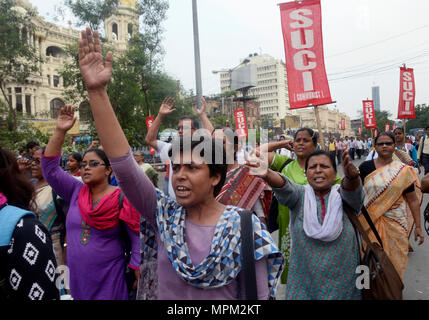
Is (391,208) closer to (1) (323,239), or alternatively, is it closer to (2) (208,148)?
(1) (323,239)

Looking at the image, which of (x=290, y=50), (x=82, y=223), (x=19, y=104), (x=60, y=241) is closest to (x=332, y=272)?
(x=82, y=223)

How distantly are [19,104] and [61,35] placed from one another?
36.0 ft

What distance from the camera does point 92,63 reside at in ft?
4.54

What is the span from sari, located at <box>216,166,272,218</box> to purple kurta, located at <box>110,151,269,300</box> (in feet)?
3.79

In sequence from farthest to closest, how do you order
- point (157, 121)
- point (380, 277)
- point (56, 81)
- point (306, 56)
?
point (56, 81) → point (306, 56) → point (157, 121) → point (380, 277)

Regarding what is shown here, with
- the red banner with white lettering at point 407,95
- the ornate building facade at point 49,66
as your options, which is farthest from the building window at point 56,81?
the red banner with white lettering at point 407,95

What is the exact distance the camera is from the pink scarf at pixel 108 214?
7.57 ft

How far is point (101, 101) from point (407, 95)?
404 inches

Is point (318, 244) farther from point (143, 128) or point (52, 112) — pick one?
point (52, 112)

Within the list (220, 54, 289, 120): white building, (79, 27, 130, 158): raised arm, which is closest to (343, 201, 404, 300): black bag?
(79, 27, 130, 158): raised arm

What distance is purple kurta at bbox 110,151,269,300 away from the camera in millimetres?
1395

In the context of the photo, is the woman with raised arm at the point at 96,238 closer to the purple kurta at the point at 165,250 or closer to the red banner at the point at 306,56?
the purple kurta at the point at 165,250

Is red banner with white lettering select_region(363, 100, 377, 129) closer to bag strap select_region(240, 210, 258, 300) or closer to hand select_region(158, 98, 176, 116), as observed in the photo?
hand select_region(158, 98, 176, 116)

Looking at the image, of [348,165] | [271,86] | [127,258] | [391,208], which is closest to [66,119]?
[127,258]
